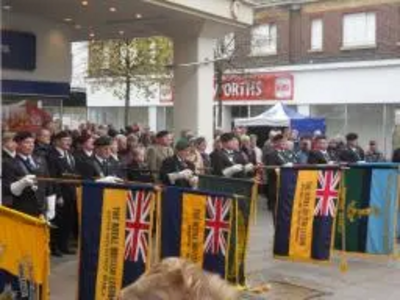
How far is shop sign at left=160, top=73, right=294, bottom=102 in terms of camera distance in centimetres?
3330

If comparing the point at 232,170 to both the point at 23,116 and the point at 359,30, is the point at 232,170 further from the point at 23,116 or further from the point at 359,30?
the point at 359,30

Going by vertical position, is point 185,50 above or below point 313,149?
above

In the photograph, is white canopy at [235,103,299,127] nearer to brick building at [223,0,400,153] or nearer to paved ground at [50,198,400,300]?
brick building at [223,0,400,153]

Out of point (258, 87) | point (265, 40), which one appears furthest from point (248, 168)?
point (258, 87)

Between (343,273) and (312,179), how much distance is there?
139 cm

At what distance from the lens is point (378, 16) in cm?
2980

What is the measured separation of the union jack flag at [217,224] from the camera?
7453mm

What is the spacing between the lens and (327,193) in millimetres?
9555

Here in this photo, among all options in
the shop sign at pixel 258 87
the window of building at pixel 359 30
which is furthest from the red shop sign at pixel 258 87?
the window of building at pixel 359 30

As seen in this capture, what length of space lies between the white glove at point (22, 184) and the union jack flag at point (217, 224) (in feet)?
7.83

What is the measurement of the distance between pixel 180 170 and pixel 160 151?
3224mm

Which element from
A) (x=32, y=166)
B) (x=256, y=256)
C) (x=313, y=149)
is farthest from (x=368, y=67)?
(x=32, y=166)

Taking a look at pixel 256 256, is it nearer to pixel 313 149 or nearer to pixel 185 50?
pixel 313 149

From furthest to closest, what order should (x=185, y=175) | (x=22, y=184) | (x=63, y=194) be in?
(x=63, y=194) → (x=185, y=175) → (x=22, y=184)
